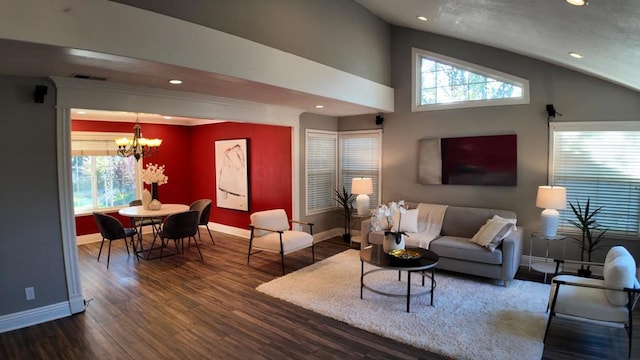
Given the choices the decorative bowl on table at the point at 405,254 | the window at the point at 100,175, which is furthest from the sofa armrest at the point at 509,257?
the window at the point at 100,175

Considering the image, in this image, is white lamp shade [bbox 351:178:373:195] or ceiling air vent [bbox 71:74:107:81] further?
white lamp shade [bbox 351:178:373:195]

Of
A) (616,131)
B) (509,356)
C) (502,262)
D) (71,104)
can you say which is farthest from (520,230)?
(71,104)

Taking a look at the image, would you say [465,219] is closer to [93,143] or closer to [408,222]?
[408,222]

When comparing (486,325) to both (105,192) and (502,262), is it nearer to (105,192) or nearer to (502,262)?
(502,262)

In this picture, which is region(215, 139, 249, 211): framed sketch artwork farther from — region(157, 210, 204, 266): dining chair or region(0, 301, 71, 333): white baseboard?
region(0, 301, 71, 333): white baseboard

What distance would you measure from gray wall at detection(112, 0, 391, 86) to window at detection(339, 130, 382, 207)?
118cm

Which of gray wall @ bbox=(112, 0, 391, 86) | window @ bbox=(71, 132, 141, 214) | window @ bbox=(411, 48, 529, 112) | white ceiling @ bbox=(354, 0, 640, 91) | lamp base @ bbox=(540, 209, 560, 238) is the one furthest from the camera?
window @ bbox=(71, 132, 141, 214)

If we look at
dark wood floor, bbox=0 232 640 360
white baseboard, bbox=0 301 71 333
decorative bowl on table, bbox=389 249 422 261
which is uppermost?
decorative bowl on table, bbox=389 249 422 261

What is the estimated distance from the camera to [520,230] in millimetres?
4875

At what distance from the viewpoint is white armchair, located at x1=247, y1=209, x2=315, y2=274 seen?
4934mm

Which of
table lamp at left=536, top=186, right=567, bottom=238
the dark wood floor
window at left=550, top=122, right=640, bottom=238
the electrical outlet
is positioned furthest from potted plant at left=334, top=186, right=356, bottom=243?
the electrical outlet

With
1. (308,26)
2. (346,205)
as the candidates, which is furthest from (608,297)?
(346,205)

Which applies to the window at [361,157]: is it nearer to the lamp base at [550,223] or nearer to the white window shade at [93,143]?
the lamp base at [550,223]

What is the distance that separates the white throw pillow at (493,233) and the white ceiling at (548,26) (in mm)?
2083
